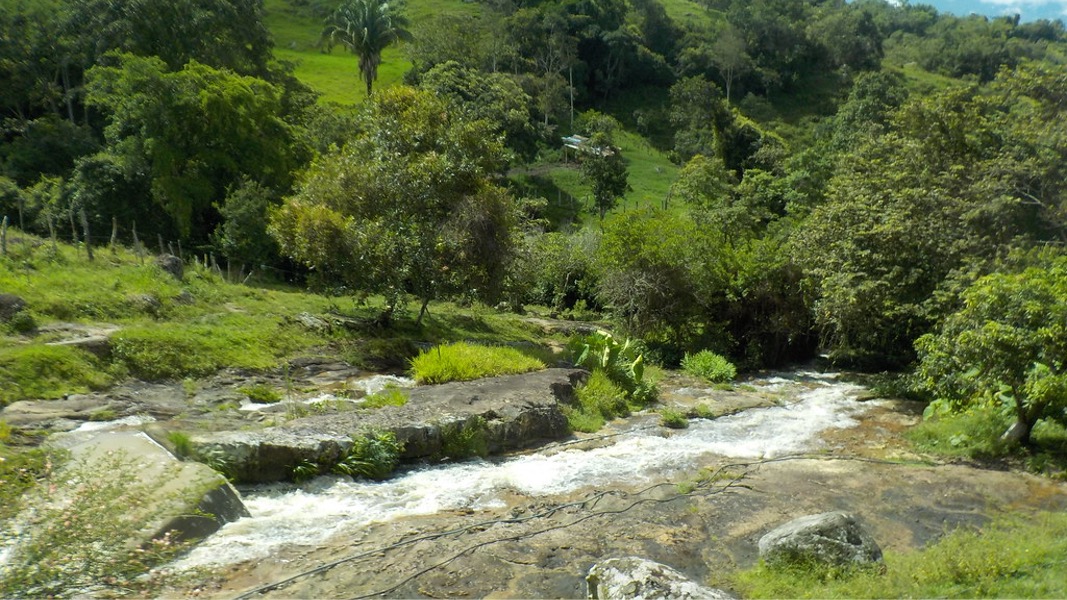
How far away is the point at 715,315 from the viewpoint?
24062 millimetres

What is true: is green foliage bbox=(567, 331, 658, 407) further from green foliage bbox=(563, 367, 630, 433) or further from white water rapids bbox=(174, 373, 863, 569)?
white water rapids bbox=(174, 373, 863, 569)

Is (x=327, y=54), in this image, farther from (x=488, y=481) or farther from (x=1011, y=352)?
(x=1011, y=352)

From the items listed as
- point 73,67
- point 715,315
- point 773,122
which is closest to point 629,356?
point 715,315

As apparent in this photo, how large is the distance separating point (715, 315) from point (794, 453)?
1057 cm

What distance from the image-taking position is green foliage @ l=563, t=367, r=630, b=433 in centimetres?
1507

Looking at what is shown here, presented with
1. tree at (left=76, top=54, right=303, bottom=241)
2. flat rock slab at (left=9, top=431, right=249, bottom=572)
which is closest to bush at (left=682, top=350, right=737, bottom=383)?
flat rock slab at (left=9, top=431, right=249, bottom=572)

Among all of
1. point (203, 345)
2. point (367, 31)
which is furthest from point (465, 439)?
point (367, 31)

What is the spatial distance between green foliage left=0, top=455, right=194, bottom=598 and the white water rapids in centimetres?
70

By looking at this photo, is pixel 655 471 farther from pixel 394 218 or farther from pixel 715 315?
pixel 715 315

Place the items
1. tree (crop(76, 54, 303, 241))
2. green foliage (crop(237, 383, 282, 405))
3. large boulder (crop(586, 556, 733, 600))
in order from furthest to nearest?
tree (crop(76, 54, 303, 241)) → green foliage (crop(237, 383, 282, 405)) → large boulder (crop(586, 556, 733, 600))

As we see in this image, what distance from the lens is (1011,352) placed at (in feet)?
40.2

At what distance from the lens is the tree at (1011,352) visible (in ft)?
39.3

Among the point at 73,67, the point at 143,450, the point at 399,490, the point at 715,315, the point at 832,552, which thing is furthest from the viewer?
the point at 73,67

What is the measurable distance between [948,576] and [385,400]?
9387 millimetres
